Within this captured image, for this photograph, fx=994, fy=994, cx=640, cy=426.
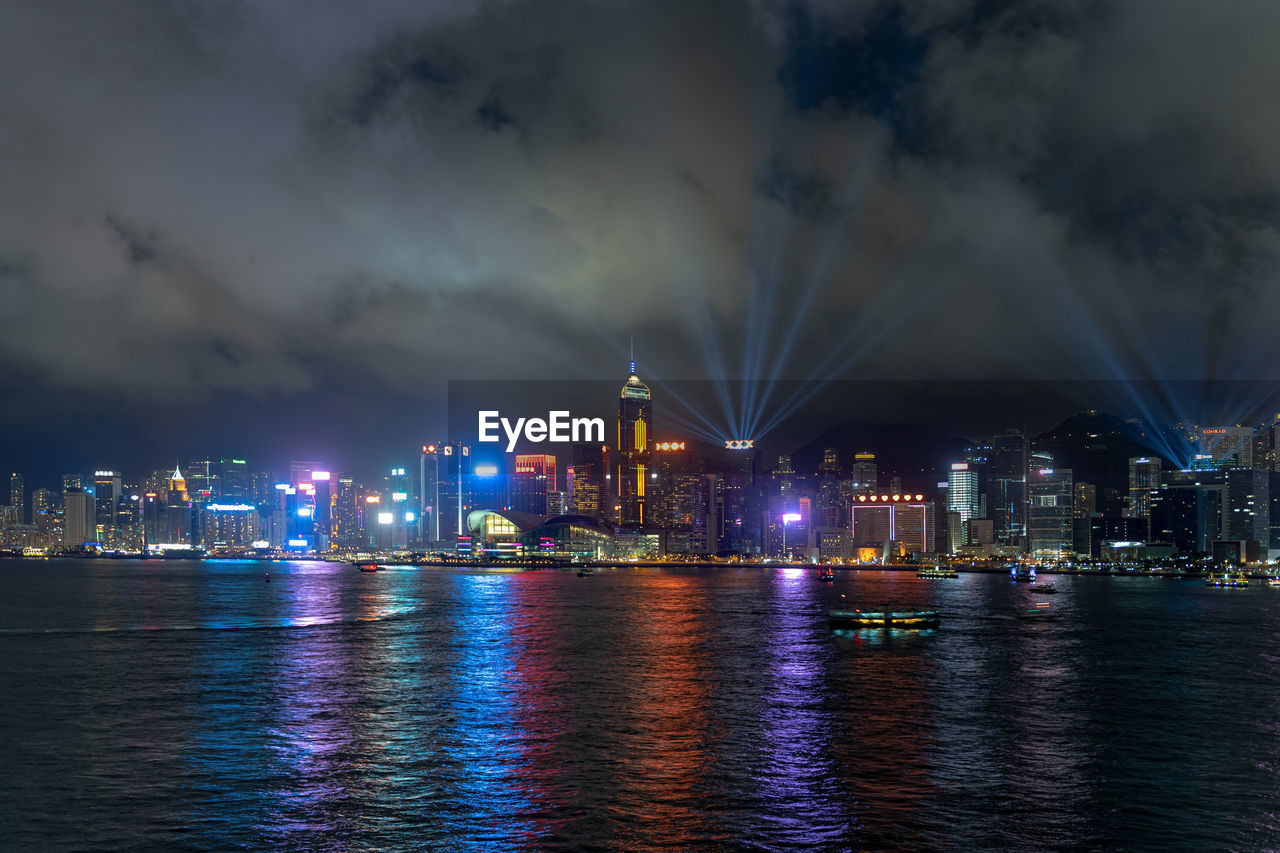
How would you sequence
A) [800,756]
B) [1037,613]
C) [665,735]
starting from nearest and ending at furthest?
[800,756], [665,735], [1037,613]

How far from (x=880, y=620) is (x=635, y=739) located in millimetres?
56708

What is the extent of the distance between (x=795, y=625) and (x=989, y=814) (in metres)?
65.0

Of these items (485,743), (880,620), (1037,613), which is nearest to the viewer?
(485,743)

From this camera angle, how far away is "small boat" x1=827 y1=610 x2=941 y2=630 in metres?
92.4

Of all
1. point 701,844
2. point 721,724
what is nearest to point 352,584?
point 721,724

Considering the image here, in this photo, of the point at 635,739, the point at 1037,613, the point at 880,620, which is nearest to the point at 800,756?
the point at 635,739

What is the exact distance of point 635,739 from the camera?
41.6 m

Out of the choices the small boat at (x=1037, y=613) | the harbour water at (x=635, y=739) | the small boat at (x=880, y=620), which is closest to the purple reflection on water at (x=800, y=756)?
the harbour water at (x=635, y=739)

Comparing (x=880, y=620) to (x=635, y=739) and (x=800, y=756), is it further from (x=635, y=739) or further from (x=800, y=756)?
(x=800, y=756)

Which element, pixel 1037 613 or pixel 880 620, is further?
pixel 1037 613

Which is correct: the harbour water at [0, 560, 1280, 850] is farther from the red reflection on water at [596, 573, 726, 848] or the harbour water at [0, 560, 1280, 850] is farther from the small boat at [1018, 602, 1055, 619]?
the small boat at [1018, 602, 1055, 619]

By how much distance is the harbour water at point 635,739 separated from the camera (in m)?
29.7

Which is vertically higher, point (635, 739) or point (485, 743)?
point (485, 743)

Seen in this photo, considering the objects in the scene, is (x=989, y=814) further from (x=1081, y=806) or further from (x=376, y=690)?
(x=376, y=690)
